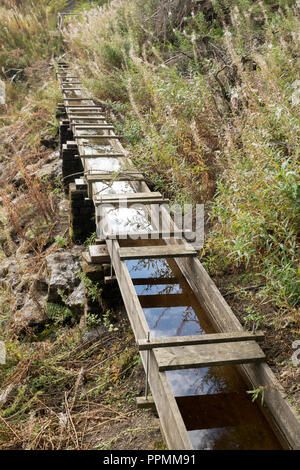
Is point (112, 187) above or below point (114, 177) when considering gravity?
above

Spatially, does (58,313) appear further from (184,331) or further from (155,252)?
(184,331)

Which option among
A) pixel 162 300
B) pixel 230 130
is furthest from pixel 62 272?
pixel 230 130

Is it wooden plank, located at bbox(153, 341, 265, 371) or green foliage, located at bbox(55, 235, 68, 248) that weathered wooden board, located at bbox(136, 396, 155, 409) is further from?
green foliage, located at bbox(55, 235, 68, 248)

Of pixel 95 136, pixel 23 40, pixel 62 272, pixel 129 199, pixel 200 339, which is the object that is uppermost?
pixel 23 40

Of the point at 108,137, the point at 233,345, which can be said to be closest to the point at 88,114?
the point at 108,137

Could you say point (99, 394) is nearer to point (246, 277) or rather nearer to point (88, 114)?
point (246, 277)

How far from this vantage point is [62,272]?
5.30m

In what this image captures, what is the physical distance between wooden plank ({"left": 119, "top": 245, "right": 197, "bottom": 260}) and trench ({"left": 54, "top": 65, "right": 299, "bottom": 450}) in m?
0.07

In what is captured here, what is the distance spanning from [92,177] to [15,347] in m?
2.10

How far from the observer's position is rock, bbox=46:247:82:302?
511cm

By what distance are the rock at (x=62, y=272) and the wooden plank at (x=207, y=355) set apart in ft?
8.18

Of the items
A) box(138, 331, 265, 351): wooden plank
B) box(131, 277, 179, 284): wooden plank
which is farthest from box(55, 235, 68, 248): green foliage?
box(138, 331, 265, 351): wooden plank

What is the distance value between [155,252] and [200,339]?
1.12m

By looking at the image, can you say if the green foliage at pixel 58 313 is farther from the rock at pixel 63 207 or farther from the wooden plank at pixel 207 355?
the wooden plank at pixel 207 355
